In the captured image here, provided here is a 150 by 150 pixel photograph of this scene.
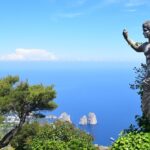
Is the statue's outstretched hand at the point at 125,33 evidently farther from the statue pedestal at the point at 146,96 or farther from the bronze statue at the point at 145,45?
the statue pedestal at the point at 146,96

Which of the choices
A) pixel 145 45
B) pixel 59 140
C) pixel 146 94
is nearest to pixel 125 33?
pixel 145 45

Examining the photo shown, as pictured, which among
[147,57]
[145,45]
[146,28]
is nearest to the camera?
[146,28]

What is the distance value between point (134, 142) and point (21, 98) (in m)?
19.4

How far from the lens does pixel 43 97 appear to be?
1144 inches

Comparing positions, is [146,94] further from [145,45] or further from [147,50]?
[145,45]

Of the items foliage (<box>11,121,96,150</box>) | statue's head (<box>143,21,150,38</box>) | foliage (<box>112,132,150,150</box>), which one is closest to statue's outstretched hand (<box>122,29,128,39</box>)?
statue's head (<box>143,21,150,38</box>)

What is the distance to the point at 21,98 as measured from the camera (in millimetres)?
29125

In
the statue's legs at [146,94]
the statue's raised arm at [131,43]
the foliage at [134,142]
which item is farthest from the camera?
the statue's raised arm at [131,43]

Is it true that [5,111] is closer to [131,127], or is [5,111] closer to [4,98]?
[4,98]

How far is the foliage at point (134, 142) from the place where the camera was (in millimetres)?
10227

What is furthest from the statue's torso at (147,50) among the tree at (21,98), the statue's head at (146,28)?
the tree at (21,98)

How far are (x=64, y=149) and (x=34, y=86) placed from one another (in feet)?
55.2

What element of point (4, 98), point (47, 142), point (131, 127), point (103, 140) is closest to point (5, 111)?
point (4, 98)

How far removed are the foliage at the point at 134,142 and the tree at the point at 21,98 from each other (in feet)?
60.6
